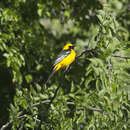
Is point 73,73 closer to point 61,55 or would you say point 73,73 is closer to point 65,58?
point 65,58

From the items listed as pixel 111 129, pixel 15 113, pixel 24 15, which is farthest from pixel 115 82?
pixel 24 15

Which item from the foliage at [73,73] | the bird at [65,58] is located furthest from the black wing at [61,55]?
the foliage at [73,73]

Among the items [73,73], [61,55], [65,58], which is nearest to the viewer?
[61,55]

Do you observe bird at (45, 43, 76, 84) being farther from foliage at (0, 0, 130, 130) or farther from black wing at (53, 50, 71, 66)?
foliage at (0, 0, 130, 130)

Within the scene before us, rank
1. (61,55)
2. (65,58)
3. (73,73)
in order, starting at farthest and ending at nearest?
(73,73)
(65,58)
(61,55)

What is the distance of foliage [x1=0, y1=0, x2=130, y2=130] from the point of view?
312cm

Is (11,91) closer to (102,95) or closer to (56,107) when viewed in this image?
(56,107)

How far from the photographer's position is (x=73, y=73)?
539cm

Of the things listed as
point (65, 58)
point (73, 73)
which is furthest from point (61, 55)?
→ point (73, 73)

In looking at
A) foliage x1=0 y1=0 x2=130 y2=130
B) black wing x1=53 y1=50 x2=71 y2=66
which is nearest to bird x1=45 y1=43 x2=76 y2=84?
black wing x1=53 y1=50 x2=71 y2=66

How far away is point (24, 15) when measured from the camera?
5129mm

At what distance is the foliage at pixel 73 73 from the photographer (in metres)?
3.12

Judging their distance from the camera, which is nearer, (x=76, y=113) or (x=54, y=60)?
(x=76, y=113)

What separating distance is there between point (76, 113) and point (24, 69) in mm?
1717
